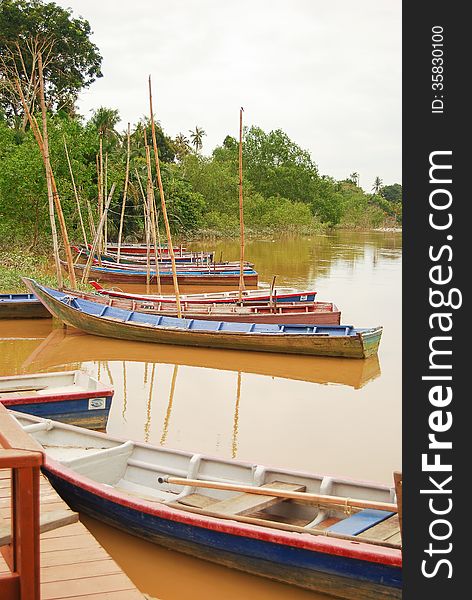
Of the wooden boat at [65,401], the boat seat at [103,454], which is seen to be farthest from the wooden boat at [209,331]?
the boat seat at [103,454]

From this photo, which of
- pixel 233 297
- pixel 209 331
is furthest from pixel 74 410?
pixel 233 297

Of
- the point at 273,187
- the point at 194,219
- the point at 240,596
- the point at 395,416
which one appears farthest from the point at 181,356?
the point at 273,187

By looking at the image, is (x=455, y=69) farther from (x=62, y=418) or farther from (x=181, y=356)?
(x=181, y=356)

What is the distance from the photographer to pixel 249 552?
219 inches

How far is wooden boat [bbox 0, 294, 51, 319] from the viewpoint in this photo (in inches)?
672

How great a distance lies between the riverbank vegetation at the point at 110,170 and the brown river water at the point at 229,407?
891 centimetres

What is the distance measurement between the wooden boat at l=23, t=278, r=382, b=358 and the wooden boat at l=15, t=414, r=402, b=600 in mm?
6976

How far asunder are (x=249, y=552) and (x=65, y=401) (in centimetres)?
352

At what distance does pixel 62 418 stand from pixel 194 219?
32.7m

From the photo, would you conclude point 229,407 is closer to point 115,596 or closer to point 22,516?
point 115,596

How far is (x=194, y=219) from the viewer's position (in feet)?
133

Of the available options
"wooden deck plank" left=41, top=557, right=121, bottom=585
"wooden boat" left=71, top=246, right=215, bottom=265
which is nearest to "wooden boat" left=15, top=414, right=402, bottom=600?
"wooden deck plank" left=41, top=557, right=121, bottom=585

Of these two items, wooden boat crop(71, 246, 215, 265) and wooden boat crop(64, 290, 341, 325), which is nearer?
wooden boat crop(64, 290, 341, 325)

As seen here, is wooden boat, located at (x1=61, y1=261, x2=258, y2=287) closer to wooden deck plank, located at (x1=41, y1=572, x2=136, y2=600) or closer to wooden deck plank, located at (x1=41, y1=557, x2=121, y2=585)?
wooden deck plank, located at (x1=41, y1=557, x2=121, y2=585)
